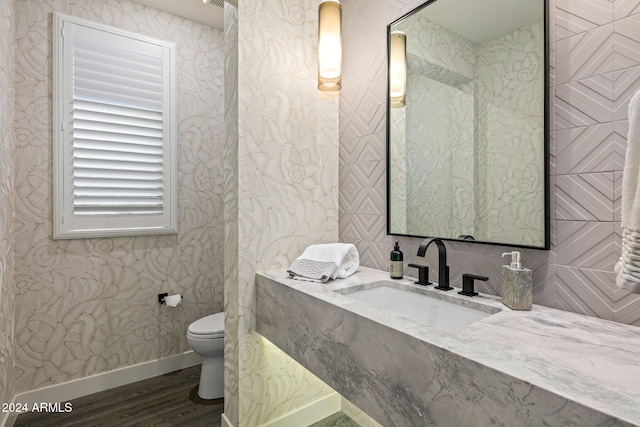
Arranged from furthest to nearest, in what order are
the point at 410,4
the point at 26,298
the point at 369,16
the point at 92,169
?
the point at 92,169
the point at 26,298
the point at 369,16
the point at 410,4

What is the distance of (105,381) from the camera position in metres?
2.12

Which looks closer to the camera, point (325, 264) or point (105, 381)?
point (325, 264)

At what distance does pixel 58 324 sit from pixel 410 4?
8.66 feet

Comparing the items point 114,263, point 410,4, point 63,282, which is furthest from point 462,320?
point 63,282

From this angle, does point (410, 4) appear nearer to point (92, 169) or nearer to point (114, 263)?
point (92, 169)

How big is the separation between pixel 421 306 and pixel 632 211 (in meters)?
0.76

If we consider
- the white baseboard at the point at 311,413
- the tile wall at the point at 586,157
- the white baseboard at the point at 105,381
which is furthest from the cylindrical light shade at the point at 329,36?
the white baseboard at the point at 105,381

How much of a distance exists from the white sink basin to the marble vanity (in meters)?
0.03

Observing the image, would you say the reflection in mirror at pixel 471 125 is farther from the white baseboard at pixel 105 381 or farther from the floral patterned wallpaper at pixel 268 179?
the white baseboard at pixel 105 381

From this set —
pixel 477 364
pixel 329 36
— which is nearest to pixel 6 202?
pixel 329 36

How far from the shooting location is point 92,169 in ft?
6.84

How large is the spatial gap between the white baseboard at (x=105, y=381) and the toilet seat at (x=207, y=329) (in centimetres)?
47

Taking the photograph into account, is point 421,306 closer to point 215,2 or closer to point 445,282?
point 445,282

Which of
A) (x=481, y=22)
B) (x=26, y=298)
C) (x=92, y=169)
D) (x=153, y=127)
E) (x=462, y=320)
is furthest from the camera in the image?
(x=153, y=127)
